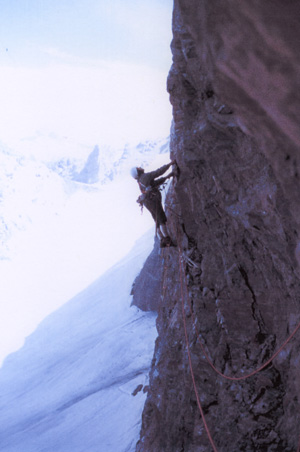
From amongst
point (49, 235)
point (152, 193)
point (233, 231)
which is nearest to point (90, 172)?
point (49, 235)

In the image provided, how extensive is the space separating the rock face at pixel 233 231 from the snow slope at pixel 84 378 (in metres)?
10.0

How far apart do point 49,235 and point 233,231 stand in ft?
187

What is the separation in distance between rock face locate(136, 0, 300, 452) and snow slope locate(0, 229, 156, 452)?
32.9 ft

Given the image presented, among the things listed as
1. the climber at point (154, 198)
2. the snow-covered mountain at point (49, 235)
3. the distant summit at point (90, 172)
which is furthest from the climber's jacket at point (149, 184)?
the distant summit at point (90, 172)

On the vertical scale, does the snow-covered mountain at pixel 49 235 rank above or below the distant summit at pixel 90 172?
below

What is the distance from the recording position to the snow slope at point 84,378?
17.8 meters

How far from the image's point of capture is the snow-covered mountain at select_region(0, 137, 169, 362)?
45.4 metres

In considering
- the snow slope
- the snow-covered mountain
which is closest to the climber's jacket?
the snow slope

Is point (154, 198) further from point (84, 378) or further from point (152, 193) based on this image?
point (84, 378)

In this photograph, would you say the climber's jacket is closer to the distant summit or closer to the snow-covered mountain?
the snow-covered mountain

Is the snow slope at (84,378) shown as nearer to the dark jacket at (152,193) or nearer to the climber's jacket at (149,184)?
the dark jacket at (152,193)

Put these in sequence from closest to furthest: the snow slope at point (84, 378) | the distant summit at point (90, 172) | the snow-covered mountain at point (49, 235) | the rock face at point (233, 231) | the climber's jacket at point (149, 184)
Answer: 1. the rock face at point (233, 231)
2. the climber's jacket at point (149, 184)
3. the snow slope at point (84, 378)
4. the snow-covered mountain at point (49, 235)
5. the distant summit at point (90, 172)

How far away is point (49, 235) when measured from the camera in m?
59.7

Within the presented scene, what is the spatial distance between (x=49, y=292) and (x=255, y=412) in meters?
45.1
